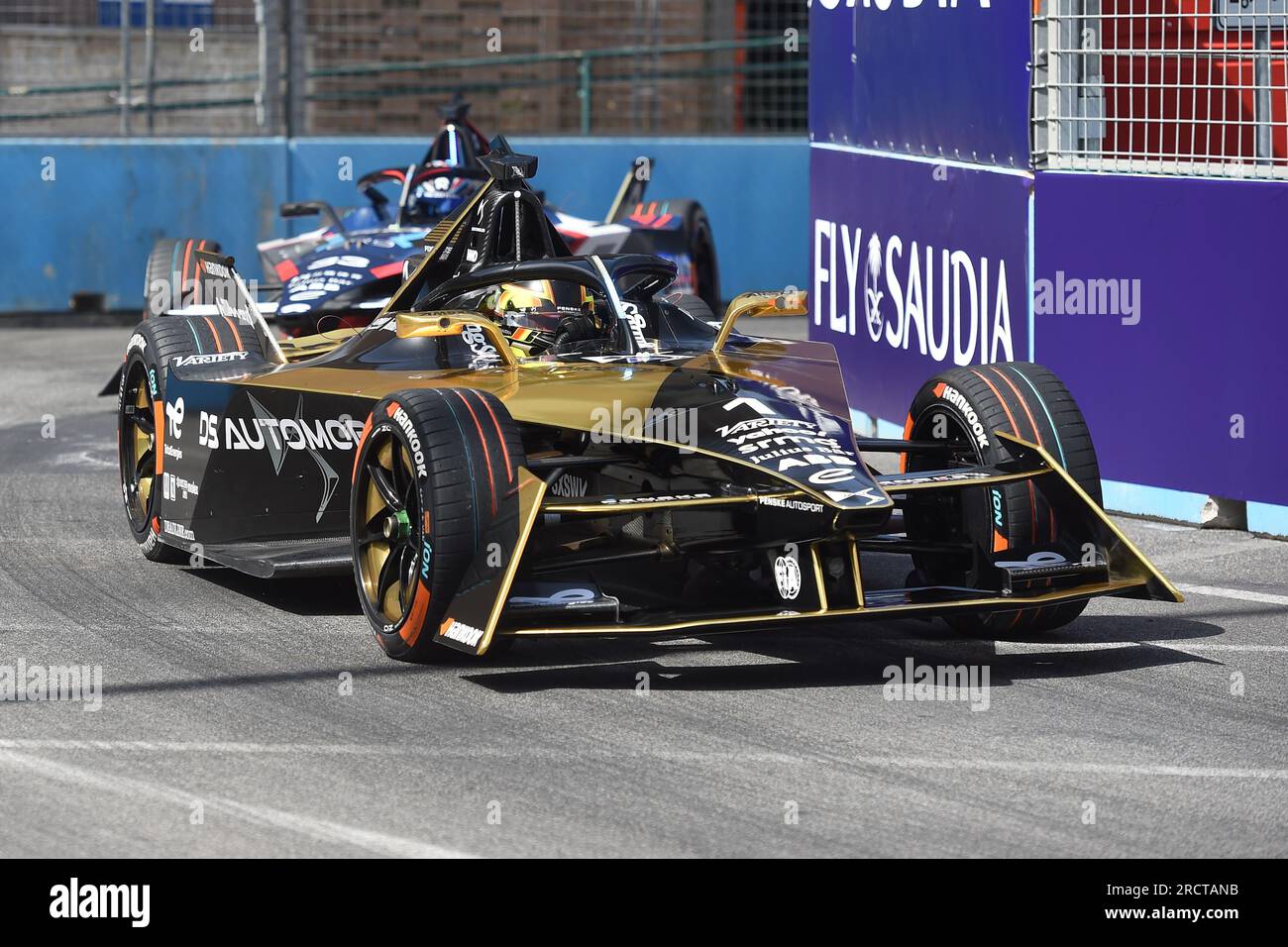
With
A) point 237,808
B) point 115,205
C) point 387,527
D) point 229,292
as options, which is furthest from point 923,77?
point 115,205

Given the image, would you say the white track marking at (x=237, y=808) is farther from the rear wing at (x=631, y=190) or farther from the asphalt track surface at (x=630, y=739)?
the rear wing at (x=631, y=190)

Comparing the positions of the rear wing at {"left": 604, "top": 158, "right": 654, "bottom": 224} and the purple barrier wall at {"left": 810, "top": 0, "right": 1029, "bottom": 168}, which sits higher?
the purple barrier wall at {"left": 810, "top": 0, "right": 1029, "bottom": 168}

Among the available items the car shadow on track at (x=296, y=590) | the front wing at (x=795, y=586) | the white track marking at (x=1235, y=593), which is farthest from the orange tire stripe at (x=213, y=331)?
the white track marking at (x=1235, y=593)

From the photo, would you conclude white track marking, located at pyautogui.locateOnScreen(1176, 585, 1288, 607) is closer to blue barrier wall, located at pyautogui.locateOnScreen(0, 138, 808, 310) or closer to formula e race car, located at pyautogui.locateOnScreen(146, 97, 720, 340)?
formula e race car, located at pyautogui.locateOnScreen(146, 97, 720, 340)

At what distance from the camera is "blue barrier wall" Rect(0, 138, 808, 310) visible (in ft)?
54.3

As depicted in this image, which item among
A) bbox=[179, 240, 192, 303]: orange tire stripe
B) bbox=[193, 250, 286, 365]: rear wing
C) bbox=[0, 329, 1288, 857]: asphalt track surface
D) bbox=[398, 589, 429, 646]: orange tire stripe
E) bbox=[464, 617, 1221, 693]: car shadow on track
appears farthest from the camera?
bbox=[179, 240, 192, 303]: orange tire stripe

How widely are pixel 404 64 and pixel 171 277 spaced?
7949 millimetres

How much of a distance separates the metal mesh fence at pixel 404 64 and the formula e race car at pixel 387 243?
1817 millimetres

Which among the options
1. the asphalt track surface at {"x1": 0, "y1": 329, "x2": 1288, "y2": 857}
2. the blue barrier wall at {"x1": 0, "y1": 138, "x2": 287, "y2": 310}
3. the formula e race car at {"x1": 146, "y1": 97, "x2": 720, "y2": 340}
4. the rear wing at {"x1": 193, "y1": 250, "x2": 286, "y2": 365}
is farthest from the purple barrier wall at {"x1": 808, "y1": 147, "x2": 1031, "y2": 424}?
the blue barrier wall at {"x1": 0, "y1": 138, "x2": 287, "y2": 310}

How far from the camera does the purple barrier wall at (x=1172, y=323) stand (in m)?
8.69

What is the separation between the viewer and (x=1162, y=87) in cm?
916

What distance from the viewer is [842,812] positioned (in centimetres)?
497
